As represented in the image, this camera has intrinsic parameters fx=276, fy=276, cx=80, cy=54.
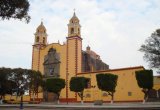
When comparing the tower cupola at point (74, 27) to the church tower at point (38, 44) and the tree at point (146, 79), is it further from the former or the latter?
the tree at point (146, 79)

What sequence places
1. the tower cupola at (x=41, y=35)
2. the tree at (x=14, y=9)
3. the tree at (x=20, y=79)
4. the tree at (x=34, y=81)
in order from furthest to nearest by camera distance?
the tower cupola at (x=41, y=35)
the tree at (x=34, y=81)
the tree at (x=20, y=79)
the tree at (x=14, y=9)

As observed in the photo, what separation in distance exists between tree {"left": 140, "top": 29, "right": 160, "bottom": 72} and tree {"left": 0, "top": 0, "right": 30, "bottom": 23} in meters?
39.0

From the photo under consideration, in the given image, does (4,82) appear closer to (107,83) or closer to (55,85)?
(55,85)

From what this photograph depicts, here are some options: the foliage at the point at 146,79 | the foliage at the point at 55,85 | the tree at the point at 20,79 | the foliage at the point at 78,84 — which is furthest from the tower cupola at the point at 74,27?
the foliage at the point at 146,79

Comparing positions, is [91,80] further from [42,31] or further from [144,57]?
[42,31]

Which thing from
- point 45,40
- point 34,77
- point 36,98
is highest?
point 45,40

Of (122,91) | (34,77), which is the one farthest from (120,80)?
(34,77)

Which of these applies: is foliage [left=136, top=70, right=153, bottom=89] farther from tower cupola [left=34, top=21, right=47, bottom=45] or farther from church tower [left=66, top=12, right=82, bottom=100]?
tower cupola [left=34, top=21, right=47, bottom=45]

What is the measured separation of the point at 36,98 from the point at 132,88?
2799cm

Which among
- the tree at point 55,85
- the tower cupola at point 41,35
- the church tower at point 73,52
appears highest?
the tower cupola at point 41,35

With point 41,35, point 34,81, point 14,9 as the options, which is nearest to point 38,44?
point 41,35

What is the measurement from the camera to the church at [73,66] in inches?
2298

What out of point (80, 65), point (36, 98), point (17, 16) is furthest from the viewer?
point (36, 98)

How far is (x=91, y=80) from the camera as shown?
211 ft
